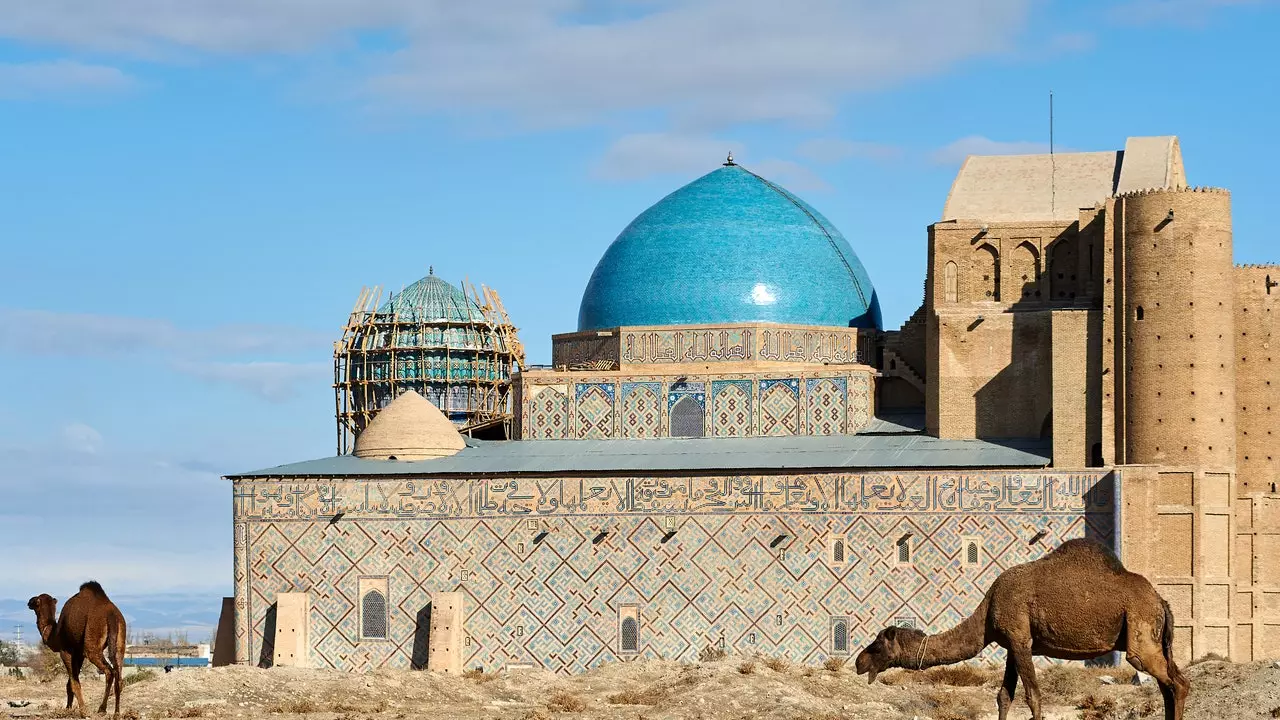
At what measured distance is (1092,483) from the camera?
32.6m

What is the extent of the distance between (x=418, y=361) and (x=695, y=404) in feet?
32.3

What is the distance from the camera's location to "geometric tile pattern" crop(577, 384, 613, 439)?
3738 centimetres

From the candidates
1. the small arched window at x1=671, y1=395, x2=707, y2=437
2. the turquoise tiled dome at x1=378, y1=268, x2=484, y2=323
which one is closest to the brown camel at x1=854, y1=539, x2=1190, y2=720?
the small arched window at x1=671, y1=395, x2=707, y2=437

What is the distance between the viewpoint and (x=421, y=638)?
3478cm

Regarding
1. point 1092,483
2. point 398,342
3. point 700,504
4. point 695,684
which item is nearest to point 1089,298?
point 1092,483

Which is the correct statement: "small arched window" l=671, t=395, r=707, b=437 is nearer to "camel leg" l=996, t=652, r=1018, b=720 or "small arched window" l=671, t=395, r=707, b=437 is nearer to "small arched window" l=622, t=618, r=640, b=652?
"small arched window" l=622, t=618, r=640, b=652

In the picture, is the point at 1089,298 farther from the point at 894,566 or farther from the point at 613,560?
the point at 613,560

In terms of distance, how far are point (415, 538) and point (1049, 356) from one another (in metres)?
10.8

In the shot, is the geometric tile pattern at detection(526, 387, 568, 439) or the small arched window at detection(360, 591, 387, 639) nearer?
the small arched window at detection(360, 591, 387, 639)

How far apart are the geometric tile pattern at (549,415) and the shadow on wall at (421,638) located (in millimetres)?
4301

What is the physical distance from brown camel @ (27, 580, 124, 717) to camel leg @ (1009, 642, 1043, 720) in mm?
9599

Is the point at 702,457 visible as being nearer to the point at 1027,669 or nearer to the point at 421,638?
the point at 421,638

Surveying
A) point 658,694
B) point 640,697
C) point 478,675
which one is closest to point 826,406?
point 478,675

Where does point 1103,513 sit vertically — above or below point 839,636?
above
